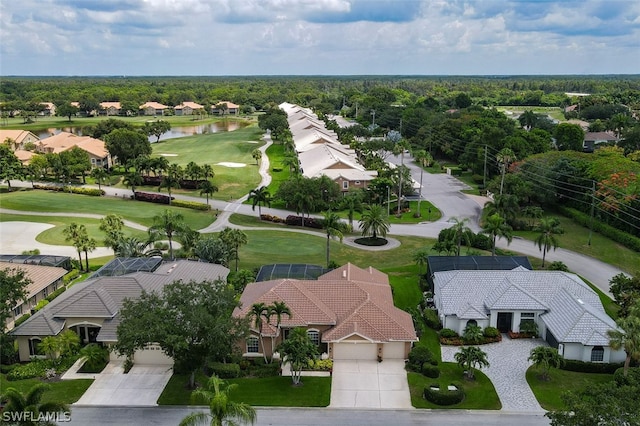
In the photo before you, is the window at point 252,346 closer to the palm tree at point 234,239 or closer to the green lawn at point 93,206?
the palm tree at point 234,239

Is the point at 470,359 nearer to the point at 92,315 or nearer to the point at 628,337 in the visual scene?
the point at 628,337

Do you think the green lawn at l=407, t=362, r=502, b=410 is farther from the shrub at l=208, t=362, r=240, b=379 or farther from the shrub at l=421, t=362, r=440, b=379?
the shrub at l=208, t=362, r=240, b=379

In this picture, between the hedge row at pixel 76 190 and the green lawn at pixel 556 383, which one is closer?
the green lawn at pixel 556 383

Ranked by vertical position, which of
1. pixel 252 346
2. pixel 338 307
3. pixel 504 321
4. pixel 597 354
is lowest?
pixel 252 346

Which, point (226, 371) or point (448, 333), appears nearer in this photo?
point (226, 371)

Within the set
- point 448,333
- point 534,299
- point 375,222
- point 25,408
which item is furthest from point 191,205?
point 25,408

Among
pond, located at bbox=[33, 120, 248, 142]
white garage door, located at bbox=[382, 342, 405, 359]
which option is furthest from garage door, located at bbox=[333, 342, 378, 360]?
pond, located at bbox=[33, 120, 248, 142]

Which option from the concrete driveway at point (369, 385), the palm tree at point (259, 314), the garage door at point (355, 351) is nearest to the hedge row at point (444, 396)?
the concrete driveway at point (369, 385)
